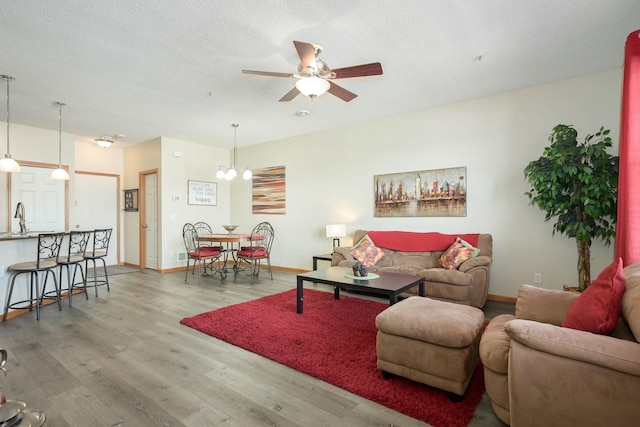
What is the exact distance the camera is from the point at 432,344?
1.90m

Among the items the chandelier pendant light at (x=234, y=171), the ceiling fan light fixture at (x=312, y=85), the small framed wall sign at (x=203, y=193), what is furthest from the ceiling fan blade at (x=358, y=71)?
the small framed wall sign at (x=203, y=193)

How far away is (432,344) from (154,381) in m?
1.88

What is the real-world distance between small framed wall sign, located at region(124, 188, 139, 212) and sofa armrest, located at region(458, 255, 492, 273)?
6557 mm

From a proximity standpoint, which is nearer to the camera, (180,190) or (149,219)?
(180,190)

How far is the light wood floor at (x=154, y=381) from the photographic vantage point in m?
1.77

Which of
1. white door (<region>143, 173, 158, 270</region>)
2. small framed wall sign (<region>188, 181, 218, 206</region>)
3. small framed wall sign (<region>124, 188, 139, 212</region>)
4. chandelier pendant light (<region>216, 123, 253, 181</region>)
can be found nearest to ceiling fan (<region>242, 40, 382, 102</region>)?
Result: chandelier pendant light (<region>216, 123, 253, 181</region>)

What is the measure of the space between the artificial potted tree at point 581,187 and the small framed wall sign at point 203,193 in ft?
19.6

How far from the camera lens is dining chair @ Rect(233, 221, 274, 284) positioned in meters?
5.44

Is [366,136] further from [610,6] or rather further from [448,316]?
[448,316]

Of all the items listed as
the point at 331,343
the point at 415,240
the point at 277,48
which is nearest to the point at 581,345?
the point at 331,343

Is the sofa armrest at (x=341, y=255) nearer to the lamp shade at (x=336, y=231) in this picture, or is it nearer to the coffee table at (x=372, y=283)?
the lamp shade at (x=336, y=231)

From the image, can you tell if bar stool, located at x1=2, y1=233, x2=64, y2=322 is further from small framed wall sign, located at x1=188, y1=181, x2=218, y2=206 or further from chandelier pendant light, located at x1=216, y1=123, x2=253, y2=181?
small framed wall sign, located at x1=188, y1=181, x2=218, y2=206

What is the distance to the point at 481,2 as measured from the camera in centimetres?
230

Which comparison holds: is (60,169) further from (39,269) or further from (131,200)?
(131,200)
